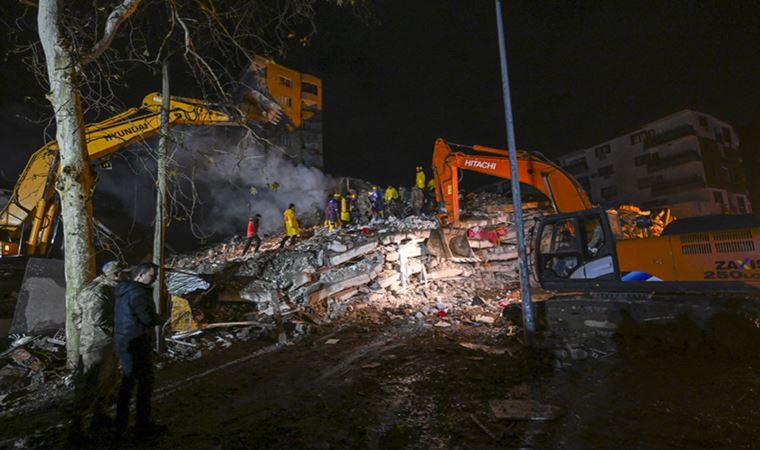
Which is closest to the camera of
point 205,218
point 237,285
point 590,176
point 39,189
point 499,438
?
point 499,438

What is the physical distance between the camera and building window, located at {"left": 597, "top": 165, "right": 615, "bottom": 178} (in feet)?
115

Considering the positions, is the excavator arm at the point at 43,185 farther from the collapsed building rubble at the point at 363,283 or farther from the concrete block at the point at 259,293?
the concrete block at the point at 259,293

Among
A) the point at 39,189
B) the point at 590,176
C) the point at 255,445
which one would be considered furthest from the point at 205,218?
the point at 590,176

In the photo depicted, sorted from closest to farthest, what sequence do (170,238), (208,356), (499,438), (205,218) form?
(499,438)
(208,356)
(170,238)
(205,218)

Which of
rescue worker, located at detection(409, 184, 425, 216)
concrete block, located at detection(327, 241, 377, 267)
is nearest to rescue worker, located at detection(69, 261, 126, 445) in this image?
concrete block, located at detection(327, 241, 377, 267)

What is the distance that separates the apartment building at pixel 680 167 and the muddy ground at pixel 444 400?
3009 centimetres

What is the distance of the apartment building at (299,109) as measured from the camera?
90.5 ft

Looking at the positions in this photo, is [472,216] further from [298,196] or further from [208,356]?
[298,196]

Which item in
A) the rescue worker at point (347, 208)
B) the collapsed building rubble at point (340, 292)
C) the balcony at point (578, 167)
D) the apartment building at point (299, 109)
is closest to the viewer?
the collapsed building rubble at point (340, 292)

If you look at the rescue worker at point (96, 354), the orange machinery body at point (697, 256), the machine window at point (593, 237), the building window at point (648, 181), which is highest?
the building window at point (648, 181)

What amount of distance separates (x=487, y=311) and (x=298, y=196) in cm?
1853

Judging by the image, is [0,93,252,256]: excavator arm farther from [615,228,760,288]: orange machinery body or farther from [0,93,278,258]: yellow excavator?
[615,228,760,288]: orange machinery body

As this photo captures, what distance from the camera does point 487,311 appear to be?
27.5 feet

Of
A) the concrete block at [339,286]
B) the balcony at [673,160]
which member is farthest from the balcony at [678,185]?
the concrete block at [339,286]
